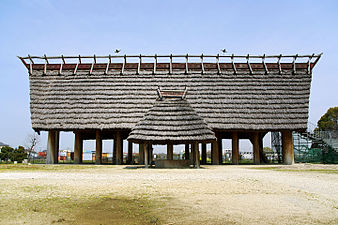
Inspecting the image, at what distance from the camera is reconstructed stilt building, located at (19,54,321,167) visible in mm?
15875

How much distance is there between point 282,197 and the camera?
19.1ft

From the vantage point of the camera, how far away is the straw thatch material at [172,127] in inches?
548

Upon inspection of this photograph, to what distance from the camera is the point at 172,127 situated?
14508 mm

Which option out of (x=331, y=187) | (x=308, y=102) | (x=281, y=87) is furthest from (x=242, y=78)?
(x=331, y=187)

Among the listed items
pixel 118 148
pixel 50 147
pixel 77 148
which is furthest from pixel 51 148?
pixel 118 148

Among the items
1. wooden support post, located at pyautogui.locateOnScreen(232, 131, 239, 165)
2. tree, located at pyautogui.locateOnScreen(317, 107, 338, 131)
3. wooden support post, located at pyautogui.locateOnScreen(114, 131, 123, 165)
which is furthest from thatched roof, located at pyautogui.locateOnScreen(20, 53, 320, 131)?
tree, located at pyautogui.locateOnScreen(317, 107, 338, 131)

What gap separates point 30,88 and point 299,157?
2092cm

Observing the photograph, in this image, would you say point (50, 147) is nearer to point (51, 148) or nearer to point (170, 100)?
point (51, 148)

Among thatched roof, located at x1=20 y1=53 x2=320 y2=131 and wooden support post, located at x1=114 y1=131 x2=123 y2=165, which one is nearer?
thatched roof, located at x1=20 y1=53 x2=320 y2=131

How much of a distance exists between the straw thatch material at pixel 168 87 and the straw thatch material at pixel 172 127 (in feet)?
5.94

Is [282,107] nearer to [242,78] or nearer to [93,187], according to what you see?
[242,78]

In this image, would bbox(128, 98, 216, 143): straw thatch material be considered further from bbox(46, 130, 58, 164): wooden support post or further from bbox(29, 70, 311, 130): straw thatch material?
bbox(46, 130, 58, 164): wooden support post

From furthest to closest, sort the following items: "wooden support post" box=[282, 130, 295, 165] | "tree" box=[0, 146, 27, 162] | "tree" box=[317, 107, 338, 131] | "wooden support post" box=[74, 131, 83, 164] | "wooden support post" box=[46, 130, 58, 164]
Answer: "tree" box=[317, 107, 338, 131], "tree" box=[0, 146, 27, 162], "wooden support post" box=[74, 131, 83, 164], "wooden support post" box=[46, 130, 58, 164], "wooden support post" box=[282, 130, 295, 165]

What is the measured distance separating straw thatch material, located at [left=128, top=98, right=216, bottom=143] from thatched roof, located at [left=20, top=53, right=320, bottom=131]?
1797 millimetres
